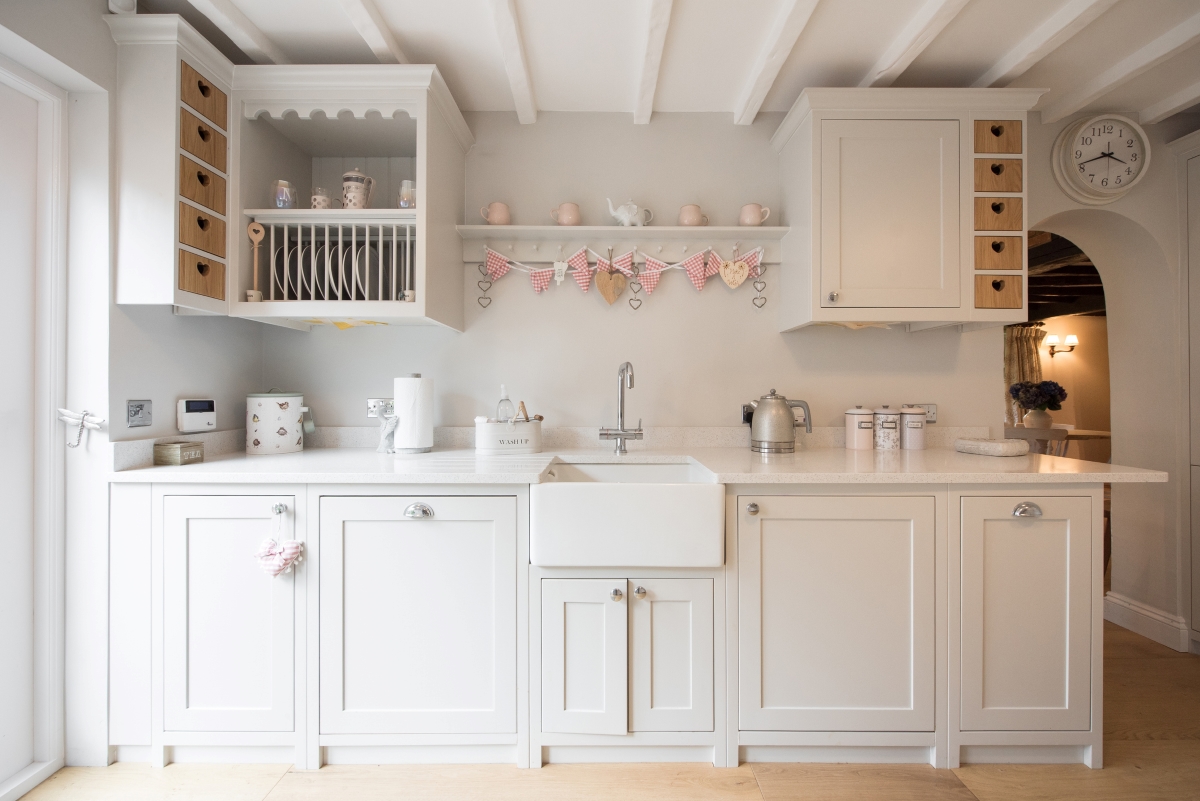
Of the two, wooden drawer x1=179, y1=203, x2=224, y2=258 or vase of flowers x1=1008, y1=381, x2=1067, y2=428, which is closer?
wooden drawer x1=179, y1=203, x2=224, y2=258

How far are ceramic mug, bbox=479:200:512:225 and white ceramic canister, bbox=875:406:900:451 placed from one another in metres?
1.67

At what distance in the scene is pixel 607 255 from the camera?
8.04ft

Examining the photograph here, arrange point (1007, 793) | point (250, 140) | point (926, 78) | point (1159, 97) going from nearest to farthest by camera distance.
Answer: point (1007, 793), point (250, 140), point (926, 78), point (1159, 97)

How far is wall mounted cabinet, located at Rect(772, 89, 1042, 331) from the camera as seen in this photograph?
2096 millimetres

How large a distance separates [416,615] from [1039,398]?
3889 mm

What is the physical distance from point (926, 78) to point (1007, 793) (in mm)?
2410

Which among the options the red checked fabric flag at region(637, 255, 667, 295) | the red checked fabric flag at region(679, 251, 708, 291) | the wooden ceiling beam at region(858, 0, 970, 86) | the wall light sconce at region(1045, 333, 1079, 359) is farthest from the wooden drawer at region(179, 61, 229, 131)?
the wall light sconce at region(1045, 333, 1079, 359)

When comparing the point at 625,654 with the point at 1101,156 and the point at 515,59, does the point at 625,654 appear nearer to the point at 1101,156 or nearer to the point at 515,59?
the point at 515,59

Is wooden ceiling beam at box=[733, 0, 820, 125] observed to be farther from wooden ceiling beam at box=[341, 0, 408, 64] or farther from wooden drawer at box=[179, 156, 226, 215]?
wooden drawer at box=[179, 156, 226, 215]

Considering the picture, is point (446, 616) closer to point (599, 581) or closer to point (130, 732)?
point (599, 581)

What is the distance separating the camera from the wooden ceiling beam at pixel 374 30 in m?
1.77

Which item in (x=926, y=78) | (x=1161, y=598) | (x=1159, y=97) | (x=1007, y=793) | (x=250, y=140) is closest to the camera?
(x=1007, y=793)

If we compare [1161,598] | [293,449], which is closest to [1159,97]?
[1161,598]

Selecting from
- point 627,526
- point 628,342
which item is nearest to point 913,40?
point 628,342
